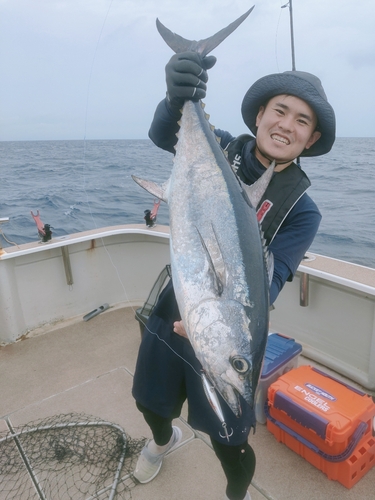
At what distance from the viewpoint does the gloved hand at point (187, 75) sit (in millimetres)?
1473

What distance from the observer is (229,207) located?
1367 mm

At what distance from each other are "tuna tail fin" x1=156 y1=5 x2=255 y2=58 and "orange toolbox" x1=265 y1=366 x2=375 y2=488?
1.84 meters

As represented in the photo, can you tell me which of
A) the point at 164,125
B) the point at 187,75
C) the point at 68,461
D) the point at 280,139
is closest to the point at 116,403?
the point at 68,461

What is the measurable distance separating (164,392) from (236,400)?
69cm

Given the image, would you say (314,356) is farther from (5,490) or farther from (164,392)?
(5,490)

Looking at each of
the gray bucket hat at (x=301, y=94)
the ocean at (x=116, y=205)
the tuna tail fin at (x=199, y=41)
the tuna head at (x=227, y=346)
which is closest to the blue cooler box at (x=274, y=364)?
the tuna head at (x=227, y=346)

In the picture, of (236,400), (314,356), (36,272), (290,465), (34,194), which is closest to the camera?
(236,400)

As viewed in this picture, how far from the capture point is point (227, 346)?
3.94ft

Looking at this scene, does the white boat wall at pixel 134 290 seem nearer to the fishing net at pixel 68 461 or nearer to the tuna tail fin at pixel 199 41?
the fishing net at pixel 68 461

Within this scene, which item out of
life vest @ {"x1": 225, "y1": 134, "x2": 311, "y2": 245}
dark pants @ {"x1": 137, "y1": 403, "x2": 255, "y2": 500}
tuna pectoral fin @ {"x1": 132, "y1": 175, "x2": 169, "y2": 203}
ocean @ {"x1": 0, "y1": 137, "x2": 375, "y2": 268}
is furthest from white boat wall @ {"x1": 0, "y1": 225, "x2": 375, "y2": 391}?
ocean @ {"x1": 0, "y1": 137, "x2": 375, "y2": 268}

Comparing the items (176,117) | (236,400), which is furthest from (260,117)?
(236,400)

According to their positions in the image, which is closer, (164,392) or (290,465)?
(164,392)

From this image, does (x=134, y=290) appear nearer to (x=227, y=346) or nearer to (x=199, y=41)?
(x=199, y=41)

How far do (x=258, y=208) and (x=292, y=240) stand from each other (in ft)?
0.66
